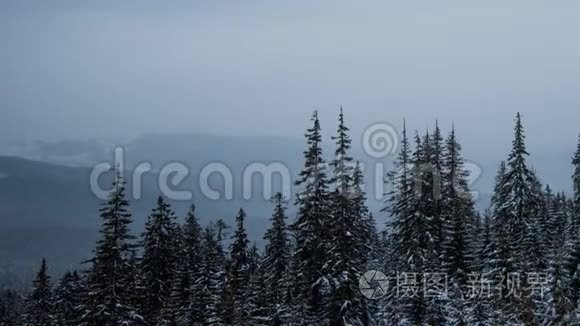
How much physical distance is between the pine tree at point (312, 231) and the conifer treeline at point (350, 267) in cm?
7

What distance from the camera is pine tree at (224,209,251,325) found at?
5003cm

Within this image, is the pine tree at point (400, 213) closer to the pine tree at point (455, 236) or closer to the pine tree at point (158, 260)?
the pine tree at point (455, 236)

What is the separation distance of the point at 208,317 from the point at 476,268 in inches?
841

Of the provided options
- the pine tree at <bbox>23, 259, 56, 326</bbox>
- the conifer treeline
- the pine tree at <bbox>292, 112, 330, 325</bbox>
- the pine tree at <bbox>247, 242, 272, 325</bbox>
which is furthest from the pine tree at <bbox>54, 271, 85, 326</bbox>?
the pine tree at <bbox>292, 112, 330, 325</bbox>

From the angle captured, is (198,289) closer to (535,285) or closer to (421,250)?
(421,250)

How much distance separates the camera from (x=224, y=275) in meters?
55.9

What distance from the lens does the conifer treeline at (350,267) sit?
134 feet

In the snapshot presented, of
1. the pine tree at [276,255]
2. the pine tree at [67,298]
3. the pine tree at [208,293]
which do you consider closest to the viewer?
the pine tree at [208,293]

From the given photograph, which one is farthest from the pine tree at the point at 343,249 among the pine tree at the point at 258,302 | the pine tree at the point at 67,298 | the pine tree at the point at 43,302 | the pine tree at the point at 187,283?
the pine tree at the point at 43,302

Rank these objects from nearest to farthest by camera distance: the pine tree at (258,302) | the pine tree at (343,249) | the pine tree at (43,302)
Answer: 1. the pine tree at (343,249)
2. the pine tree at (258,302)
3. the pine tree at (43,302)

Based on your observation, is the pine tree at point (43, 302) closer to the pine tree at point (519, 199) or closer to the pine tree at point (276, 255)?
the pine tree at point (276, 255)

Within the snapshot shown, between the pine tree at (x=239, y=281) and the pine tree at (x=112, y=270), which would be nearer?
the pine tree at (x=112, y=270)

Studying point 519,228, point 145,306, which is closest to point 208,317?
point 145,306

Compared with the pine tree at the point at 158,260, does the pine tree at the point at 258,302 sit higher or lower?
lower
